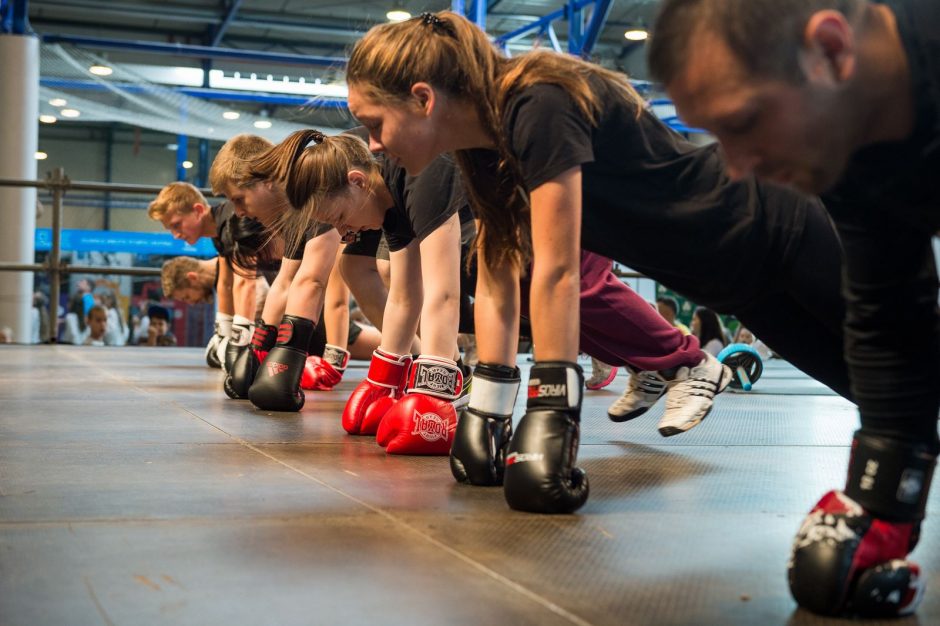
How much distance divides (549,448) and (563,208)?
0.29 metres

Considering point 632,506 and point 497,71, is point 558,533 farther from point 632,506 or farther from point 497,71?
point 497,71

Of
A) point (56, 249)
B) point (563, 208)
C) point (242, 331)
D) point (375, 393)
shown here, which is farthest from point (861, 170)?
point (56, 249)

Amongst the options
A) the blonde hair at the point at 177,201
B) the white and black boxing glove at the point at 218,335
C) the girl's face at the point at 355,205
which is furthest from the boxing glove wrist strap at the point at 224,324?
the girl's face at the point at 355,205

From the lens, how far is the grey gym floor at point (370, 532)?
0.88 m

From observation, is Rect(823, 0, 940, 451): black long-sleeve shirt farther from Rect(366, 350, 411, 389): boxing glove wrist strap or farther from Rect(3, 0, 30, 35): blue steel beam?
Rect(3, 0, 30, 35): blue steel beam

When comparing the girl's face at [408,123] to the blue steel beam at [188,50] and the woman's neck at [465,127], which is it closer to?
the woman's neck at [465,127]

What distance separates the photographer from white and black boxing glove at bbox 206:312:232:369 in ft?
14.8

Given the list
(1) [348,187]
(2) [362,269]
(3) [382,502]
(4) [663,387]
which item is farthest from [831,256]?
(2) [362,269]

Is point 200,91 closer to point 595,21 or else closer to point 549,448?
point 595,21

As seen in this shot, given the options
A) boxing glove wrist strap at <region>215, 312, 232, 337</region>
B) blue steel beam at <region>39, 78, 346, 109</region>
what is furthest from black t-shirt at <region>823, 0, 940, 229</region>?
blue steel beam at <region>39, 78, 346, 109</region>

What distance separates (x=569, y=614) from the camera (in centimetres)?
85

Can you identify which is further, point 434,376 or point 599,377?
point 599,377

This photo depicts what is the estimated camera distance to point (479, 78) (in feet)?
4.66

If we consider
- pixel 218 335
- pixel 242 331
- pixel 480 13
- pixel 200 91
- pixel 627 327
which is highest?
pixel 480 13
